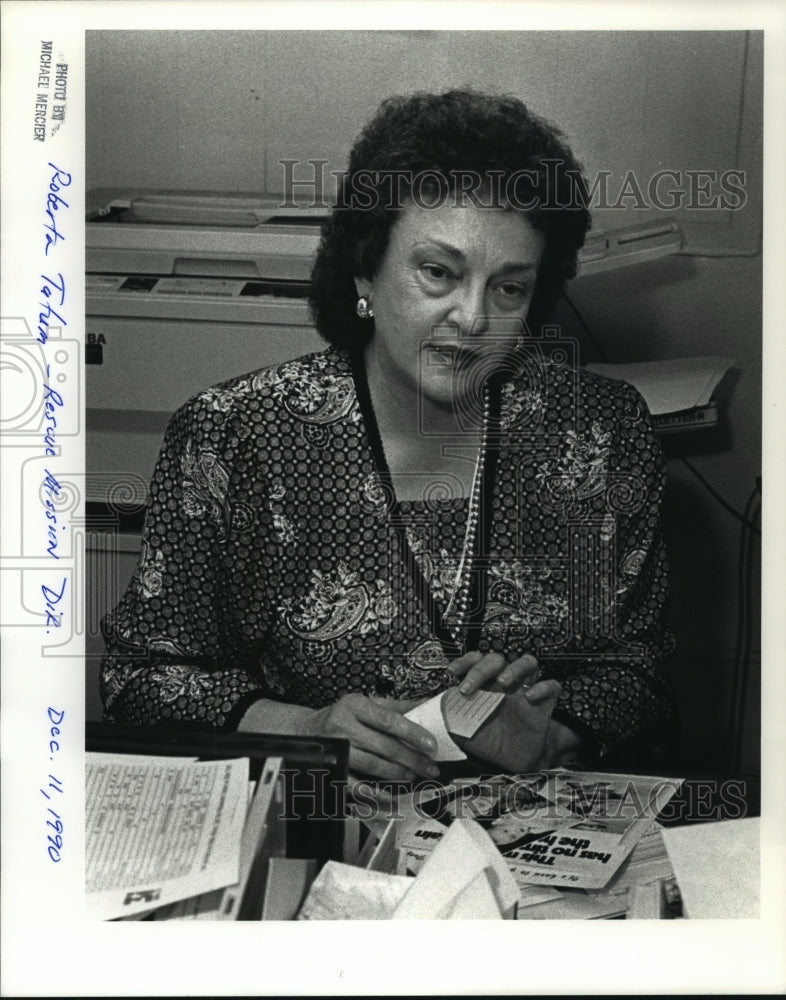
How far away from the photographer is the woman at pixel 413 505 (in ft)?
4.65

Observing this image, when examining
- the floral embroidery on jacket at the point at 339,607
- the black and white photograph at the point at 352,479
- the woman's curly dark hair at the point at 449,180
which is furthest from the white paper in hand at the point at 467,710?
the woman's curly dark hair at the point at 449,180

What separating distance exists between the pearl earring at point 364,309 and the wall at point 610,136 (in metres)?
0.16

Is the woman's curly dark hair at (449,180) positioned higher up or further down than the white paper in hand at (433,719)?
higher up

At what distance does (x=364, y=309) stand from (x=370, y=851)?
0.66m

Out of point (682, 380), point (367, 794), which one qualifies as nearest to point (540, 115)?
point (682, 380)

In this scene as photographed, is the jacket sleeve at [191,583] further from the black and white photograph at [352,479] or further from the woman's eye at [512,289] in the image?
the woman's eye at [512,289]

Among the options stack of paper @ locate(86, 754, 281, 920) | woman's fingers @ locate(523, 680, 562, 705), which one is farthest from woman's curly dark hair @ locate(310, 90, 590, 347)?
stack of paper @ locate(86, 754, 281, 920)

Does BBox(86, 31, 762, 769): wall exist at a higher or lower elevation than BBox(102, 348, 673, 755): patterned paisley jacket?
higher

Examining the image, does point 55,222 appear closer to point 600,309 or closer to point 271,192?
point 271,192

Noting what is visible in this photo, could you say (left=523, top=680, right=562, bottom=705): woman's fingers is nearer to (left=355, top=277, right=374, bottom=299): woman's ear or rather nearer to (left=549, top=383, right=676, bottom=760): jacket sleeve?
(left=549, top=383, right=676, bottom=760): jacket sleeve

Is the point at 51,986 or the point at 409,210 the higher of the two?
the point at 409,210

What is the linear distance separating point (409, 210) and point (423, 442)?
279 millimetres

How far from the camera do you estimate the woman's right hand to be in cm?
141

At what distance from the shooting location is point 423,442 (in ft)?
4.73
